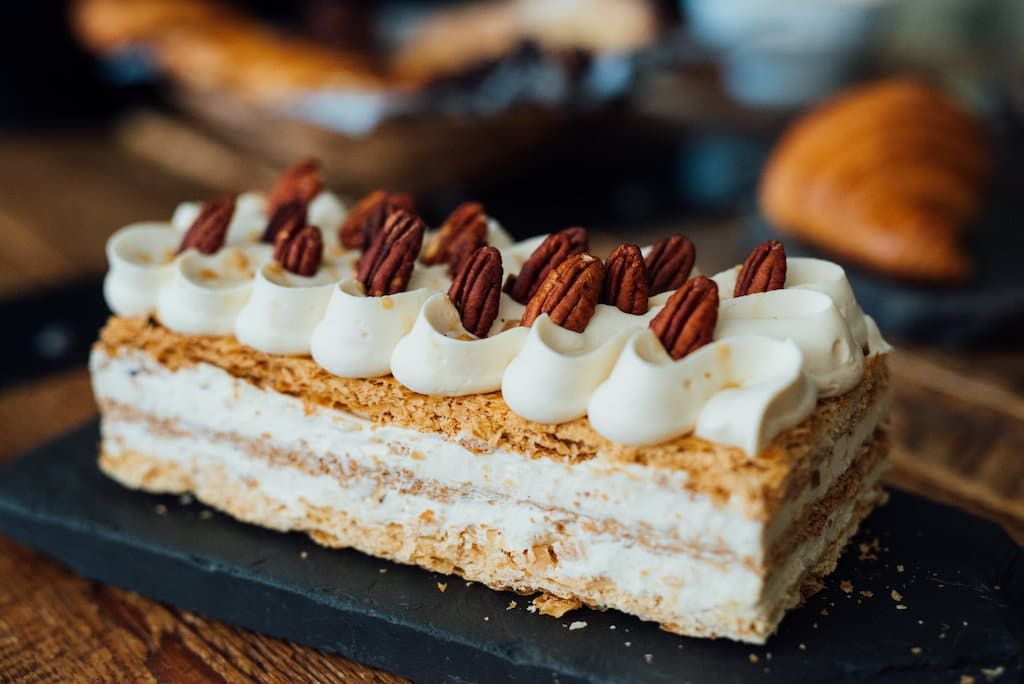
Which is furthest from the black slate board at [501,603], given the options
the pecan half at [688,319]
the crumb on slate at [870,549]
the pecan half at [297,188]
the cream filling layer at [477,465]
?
the pecan half at [297,188]

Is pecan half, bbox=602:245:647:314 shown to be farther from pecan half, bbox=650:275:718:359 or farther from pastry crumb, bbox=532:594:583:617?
pastry crumb, bbox=532:594:583:617

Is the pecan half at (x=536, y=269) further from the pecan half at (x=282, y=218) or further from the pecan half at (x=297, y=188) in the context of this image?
the pecan half at (x=297, y=188)

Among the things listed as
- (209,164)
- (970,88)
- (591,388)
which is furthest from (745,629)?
(970,88)

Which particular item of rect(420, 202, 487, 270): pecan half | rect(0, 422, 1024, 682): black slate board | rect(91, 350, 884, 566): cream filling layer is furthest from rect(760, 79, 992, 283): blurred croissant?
rect(420, 202, 487, 270): pecan half

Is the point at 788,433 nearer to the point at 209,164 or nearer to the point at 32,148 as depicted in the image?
the point at 209,164

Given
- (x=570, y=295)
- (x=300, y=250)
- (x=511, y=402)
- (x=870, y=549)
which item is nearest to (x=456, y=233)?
(x=300, y=250)

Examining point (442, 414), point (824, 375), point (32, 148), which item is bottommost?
point (32, 148)

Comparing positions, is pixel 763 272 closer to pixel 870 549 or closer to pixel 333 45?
pixel 870 549
